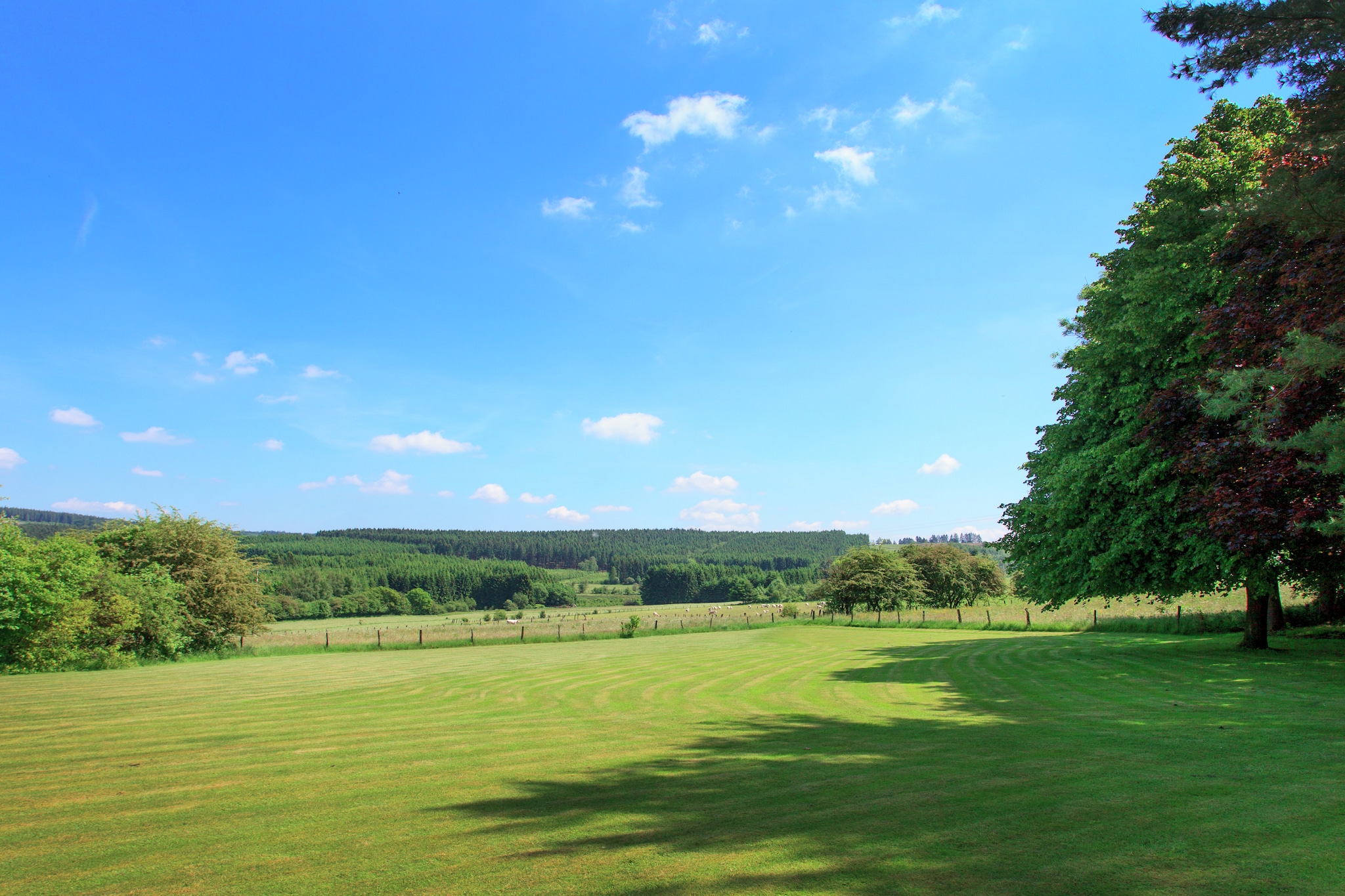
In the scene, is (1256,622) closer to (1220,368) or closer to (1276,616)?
(1276,616)

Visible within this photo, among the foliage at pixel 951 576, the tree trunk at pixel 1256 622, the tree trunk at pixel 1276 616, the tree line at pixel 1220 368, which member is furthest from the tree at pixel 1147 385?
the foliage at pixel 951 576

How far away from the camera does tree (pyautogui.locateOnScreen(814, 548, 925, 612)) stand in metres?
54.8

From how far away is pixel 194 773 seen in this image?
7844 millimetres

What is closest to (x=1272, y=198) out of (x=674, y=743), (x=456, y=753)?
(x=674, y=743)

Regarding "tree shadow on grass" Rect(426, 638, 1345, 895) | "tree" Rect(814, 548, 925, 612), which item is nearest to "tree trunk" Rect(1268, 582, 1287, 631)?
"tree shadow on grass" Rect(426, 638, 1345, 895)

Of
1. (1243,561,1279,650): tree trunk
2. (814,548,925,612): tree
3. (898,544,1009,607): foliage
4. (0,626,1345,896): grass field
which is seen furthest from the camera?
(898,544,1009,607): foliage

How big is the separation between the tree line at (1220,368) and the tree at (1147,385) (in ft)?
0.17

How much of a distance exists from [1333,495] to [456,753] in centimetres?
1679

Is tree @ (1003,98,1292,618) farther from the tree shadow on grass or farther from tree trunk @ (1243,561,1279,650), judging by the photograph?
the tree shadow on grass

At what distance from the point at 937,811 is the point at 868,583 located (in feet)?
167

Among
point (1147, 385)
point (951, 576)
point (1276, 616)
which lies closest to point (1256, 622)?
point (1276, 616)

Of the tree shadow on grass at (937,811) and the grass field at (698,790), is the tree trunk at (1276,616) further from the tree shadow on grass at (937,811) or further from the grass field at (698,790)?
the tree shadow on grass at (937,811)

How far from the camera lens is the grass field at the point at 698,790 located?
14.8ft

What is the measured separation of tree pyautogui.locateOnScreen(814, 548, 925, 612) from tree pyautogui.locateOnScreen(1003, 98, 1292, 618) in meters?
35.2
